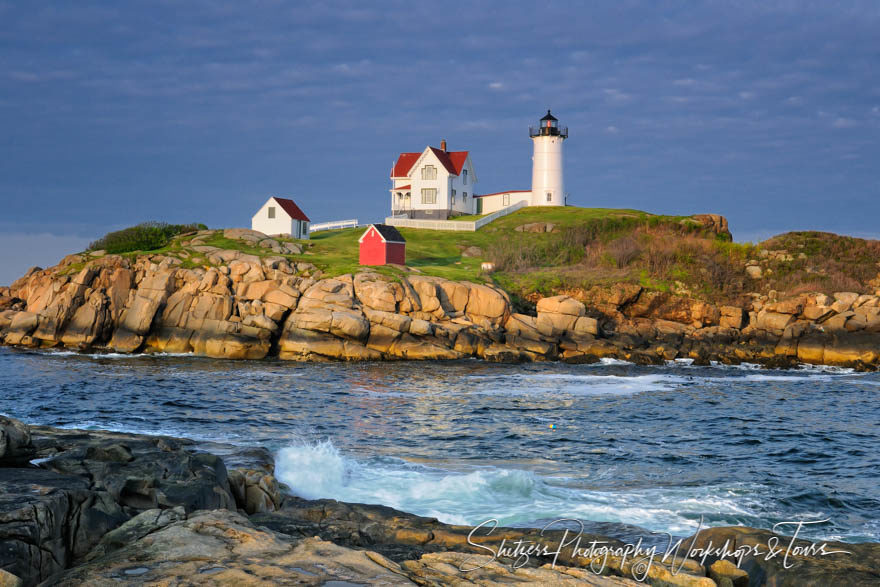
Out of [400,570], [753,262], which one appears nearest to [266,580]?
[400,570]

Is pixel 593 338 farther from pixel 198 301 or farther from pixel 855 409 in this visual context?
pixel 198 301

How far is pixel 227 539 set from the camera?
7047 millimetres

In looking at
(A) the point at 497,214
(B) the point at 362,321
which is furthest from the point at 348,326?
(A) the point at 497,214

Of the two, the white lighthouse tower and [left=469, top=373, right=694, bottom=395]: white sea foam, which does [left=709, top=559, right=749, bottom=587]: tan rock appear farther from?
the white lighthouse tower

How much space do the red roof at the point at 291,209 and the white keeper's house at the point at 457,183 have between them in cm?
1384

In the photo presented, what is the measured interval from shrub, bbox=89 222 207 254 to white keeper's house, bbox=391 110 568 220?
960 inches

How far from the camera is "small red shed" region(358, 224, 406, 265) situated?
45719mm

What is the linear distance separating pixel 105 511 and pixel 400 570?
11.3ft

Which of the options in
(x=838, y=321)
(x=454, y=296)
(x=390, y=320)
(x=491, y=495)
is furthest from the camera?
(x=454, y=296)

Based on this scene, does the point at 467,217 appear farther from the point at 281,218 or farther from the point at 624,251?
the point at 624,251

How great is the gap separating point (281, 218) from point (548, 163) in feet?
94.7

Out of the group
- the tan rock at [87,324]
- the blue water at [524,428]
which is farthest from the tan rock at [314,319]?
the tan rock at [87,324]

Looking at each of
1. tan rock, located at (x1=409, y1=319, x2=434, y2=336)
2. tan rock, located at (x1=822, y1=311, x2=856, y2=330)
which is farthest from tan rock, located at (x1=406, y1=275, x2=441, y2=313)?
tan rock, located at (x1=822, y1=311, x2=856, y2=330)

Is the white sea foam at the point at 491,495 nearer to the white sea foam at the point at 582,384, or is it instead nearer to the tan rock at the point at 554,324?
the white sea foam at the point at 582,384
